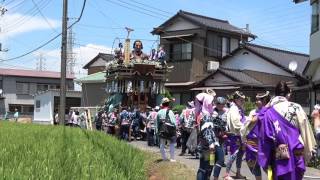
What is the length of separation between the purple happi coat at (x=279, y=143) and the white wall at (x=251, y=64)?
80.6 feet

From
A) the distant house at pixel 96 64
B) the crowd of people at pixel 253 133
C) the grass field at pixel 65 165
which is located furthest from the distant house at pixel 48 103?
the grass field at pixel 65 165

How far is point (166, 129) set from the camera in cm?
1338

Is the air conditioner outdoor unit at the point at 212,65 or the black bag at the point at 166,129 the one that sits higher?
the air conditioner outdoor unit at the point at 212,65

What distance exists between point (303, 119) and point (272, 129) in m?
0.38

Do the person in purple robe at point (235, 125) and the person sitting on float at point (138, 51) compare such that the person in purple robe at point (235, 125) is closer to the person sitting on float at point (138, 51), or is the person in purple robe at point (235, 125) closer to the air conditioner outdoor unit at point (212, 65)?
the person sitting on float at point (138, 51)

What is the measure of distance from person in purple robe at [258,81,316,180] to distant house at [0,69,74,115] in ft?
176

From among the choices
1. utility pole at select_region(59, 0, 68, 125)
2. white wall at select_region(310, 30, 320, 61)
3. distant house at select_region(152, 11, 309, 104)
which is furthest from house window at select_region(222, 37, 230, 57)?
white wall at select_region(310, 30, 320, 61)

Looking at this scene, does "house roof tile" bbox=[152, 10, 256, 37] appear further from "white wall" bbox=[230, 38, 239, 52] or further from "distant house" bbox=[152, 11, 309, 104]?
"white wall" bbox=[230, 38, 239, 52]

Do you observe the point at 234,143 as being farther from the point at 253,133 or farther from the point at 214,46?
the point at 214,46

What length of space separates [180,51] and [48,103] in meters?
15.1

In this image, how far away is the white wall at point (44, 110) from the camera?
150 ft

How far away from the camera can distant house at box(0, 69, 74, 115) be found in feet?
192

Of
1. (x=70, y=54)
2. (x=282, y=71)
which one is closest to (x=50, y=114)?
(x=282, y=71)

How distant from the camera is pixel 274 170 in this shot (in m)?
6.49
